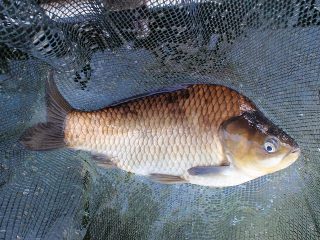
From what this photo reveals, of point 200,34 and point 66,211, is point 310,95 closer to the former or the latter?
point 200,34

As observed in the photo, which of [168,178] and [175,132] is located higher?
[175,132]

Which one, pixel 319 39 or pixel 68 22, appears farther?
pixel 319 39

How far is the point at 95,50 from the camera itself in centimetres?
166

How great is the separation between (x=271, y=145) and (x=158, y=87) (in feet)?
1.52

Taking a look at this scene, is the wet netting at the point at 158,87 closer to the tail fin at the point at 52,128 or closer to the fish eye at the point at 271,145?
the tail fin at the point at 52,128

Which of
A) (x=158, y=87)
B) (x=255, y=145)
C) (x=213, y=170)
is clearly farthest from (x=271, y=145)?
(x=158, y=87)

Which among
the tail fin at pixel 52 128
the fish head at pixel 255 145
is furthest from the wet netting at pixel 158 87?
the fish head at pixel 255 145

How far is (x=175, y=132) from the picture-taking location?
158 cm

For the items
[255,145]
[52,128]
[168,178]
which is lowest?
[168,178]

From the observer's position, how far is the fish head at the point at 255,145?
1527 mm

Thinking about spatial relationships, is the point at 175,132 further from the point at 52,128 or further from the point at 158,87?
the point at 52,128

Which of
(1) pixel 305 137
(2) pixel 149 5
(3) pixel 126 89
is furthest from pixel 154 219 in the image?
(2) pixel 149 5

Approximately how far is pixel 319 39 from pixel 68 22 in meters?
0.89

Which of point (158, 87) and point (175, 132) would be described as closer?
point (175, 132)
